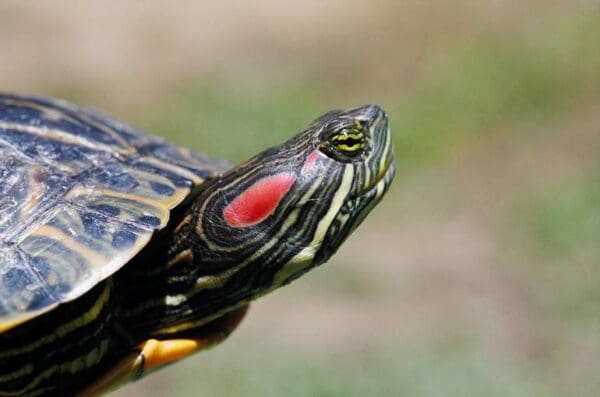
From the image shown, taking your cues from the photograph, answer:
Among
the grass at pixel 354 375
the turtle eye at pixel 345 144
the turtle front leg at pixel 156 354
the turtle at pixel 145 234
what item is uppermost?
the turtle eye at pixel 345 144

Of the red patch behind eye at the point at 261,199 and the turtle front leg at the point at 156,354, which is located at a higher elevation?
the red patch behind eye at the point at 261,199

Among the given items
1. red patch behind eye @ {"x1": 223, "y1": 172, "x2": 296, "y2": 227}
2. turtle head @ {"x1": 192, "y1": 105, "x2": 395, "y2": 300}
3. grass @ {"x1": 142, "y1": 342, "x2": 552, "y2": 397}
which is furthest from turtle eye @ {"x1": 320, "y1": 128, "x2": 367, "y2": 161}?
grass @ {"x1": 142, "y1": 342, "x2": 552, "y2": 397}

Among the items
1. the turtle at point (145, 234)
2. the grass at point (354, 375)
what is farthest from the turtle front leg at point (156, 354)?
the grass at point (354, 375)

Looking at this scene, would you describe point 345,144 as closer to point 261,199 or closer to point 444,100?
point 261,199

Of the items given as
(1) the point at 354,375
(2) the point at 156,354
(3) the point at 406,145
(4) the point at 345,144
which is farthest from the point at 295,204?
(3) the point at 406,145

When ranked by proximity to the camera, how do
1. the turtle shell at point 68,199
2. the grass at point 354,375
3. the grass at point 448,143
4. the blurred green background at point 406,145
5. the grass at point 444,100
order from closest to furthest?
the turtle shell at point 68,199, the grass at point 354,375, the grass at point 448,143, the blurred green background at point 406,145, the grass at point 444,100

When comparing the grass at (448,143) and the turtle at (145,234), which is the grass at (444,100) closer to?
the grass at (448,143)

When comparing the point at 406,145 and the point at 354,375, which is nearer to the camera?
the point at 354,375

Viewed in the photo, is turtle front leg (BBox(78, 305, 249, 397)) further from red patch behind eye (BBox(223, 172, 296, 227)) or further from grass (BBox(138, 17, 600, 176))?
grass (BBox(138, 17, 600, 176))
